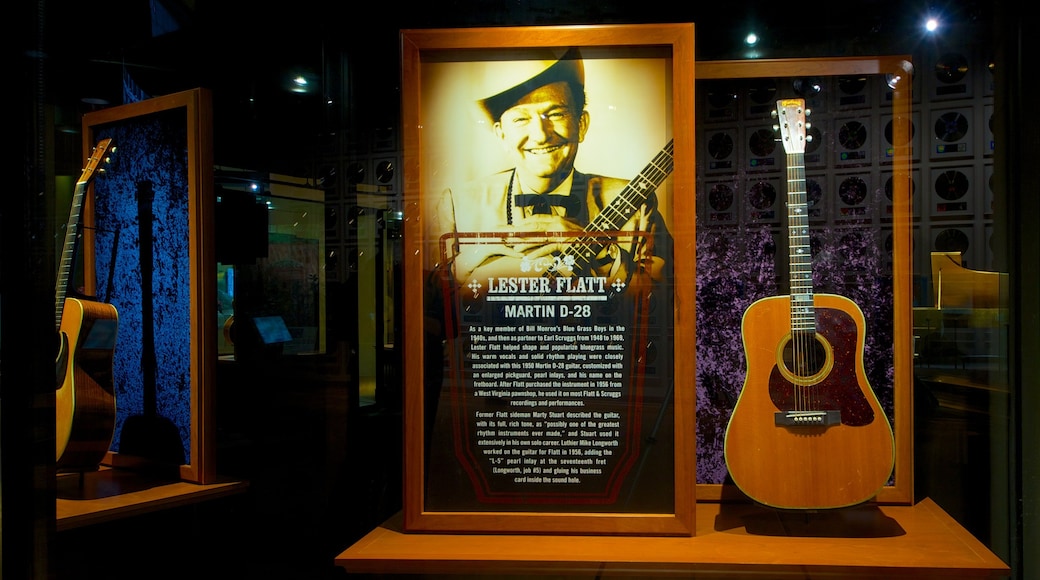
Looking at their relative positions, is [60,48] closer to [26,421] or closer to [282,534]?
[26,421]

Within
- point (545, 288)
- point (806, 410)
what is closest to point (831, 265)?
point (806, 410)

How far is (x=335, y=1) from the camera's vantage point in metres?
1.79

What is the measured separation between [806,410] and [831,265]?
0.40 m

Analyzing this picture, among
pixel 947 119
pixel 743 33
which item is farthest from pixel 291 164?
pixel 947 119

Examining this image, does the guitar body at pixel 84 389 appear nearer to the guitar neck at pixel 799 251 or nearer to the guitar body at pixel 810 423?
the guitar body at pixel 810 423

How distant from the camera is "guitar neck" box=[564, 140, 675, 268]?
1.53m

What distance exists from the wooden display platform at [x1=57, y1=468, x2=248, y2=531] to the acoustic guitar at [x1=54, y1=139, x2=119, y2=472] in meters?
0.06

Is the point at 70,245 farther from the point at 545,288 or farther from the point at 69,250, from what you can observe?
the point at 545,288

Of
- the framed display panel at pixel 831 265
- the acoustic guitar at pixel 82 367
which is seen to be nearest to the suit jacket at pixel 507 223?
the framed display panel at pixel 831 265

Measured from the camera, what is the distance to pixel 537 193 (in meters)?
1.56

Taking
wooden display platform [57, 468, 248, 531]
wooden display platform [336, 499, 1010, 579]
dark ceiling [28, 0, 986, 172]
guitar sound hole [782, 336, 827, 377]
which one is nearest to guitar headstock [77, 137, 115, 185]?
dark ceiling [28, 0, 986, 172]

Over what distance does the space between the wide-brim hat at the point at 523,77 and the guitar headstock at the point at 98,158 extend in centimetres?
99

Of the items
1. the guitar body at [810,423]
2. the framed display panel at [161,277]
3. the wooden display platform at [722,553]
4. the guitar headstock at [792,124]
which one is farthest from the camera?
the framed display panel at [161,277]

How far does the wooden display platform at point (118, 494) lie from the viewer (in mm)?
1581
